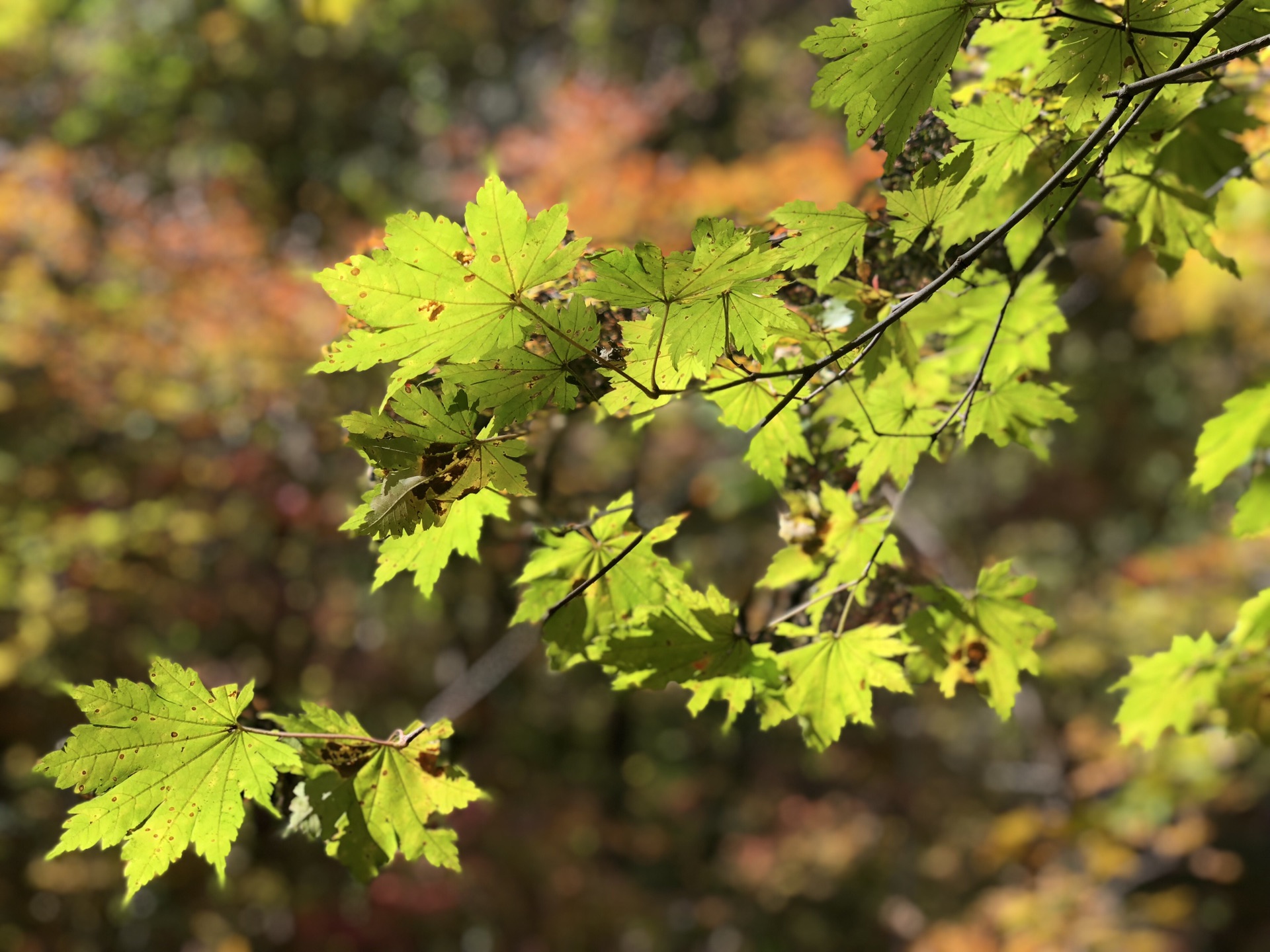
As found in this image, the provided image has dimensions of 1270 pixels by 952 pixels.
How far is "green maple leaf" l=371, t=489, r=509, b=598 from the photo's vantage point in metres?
1.14

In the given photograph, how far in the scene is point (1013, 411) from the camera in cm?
147

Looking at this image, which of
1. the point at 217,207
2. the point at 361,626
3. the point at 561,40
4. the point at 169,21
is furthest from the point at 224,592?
the point at 561,40

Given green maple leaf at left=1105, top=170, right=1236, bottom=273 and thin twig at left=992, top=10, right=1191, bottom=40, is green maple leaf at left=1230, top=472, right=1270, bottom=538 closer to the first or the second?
green maple leaf at left=1105, top=170, right=1236, bottom=273

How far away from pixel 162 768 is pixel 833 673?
0.97m

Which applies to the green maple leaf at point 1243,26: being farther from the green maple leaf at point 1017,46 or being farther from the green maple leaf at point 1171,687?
the green maple leaf at point 1171,687

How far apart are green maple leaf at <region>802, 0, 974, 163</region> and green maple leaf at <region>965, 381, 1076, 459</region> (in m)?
0.57

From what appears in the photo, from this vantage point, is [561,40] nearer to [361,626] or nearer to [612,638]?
[361,626]

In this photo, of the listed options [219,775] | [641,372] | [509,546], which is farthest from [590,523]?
[509,546]

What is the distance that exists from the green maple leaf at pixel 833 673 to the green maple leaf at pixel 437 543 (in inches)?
19.7

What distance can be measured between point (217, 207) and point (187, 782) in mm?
11431

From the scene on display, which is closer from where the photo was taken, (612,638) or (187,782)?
(187,782)

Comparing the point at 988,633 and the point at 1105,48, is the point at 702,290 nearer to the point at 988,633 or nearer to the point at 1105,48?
the point at 1105,48

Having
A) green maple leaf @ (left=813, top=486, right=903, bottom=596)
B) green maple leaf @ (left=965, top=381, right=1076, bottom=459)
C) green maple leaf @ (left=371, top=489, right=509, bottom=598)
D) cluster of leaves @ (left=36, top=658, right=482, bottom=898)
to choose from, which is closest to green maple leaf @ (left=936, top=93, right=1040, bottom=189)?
green maple leaf @ (left=965, top=381, right=1076, bottom=459)

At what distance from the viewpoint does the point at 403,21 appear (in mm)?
12883
